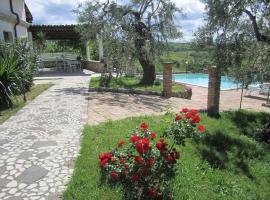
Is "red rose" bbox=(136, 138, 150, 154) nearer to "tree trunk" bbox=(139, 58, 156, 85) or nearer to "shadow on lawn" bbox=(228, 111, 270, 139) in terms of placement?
"shadow on lawn" bbox=(228, 111, 270, 139)

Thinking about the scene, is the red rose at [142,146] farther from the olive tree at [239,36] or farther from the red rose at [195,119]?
the olive tree at [239,36]

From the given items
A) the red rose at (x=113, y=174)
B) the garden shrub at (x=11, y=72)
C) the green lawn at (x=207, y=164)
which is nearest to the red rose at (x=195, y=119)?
the green lawn at (x=207, y=164)

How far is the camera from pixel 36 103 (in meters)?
9.73

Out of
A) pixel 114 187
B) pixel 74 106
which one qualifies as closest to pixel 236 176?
pixel 114 187

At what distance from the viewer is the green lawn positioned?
4.15 metres

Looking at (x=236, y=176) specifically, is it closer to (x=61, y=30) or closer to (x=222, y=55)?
(x=222, y=55)

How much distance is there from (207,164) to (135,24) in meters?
9.70

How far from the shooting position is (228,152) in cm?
655

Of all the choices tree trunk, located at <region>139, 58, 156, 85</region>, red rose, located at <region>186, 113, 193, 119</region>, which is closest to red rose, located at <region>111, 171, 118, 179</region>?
red rose, located at <region>186, 113, 193, 119</region>

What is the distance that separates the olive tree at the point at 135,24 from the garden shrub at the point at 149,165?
9.73 m

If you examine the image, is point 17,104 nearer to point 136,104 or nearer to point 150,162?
point 136,104

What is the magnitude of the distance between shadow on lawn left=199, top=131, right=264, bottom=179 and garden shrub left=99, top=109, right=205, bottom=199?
1.97 m

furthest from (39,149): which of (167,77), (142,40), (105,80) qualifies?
(142,40)

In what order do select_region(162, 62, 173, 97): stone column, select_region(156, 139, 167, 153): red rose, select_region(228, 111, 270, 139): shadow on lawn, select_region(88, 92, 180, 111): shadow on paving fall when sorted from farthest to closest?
select_region(162, 62, 173, 97): stone column < select_region(88, 92, 180, 111): shadow on paving < select_region(228, 111, 270, 139): shadow on lawn < select_region(156, 139, 167, 153): red rose
